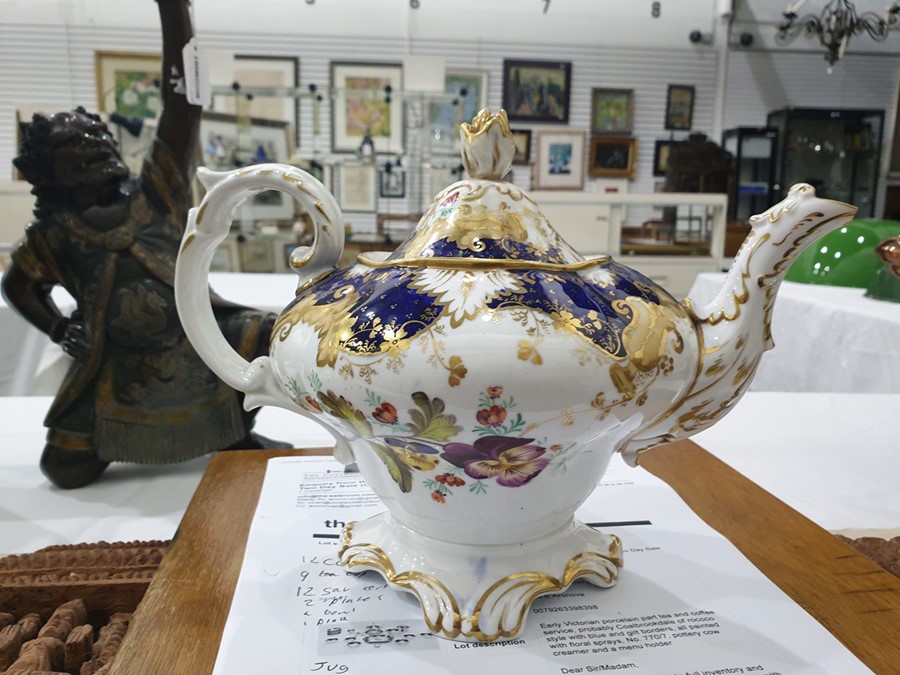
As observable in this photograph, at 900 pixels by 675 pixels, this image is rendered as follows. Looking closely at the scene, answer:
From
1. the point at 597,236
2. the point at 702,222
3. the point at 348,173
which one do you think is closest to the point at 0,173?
the point at 348,173

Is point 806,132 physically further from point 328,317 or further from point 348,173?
point 328,317

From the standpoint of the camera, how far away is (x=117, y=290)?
86 cm

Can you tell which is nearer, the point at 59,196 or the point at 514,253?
the point at 514,253

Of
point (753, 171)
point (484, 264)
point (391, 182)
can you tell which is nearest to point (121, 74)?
point (391, 182)

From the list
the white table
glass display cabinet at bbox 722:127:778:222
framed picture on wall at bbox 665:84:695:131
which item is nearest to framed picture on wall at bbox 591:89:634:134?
framed picture on wall at bbox 665:84:695:131

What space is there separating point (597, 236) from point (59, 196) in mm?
2021

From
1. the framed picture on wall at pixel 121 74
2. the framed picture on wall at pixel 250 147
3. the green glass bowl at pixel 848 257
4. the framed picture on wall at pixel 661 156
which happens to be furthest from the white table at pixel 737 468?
the framed picture on wall at pixel 661 156

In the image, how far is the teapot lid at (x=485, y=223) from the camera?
1.72ft

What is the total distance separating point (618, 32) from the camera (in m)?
4.07

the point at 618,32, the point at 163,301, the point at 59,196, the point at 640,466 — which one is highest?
the point at 618,32

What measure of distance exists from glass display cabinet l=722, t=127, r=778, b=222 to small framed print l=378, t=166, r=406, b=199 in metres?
2.43

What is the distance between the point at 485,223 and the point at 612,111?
4.03m

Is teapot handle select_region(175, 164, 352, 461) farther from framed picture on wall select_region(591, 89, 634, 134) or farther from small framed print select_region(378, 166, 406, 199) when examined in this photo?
framed picture on wall select_region(591, 89, 634, 134)

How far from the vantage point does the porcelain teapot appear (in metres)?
0.45
